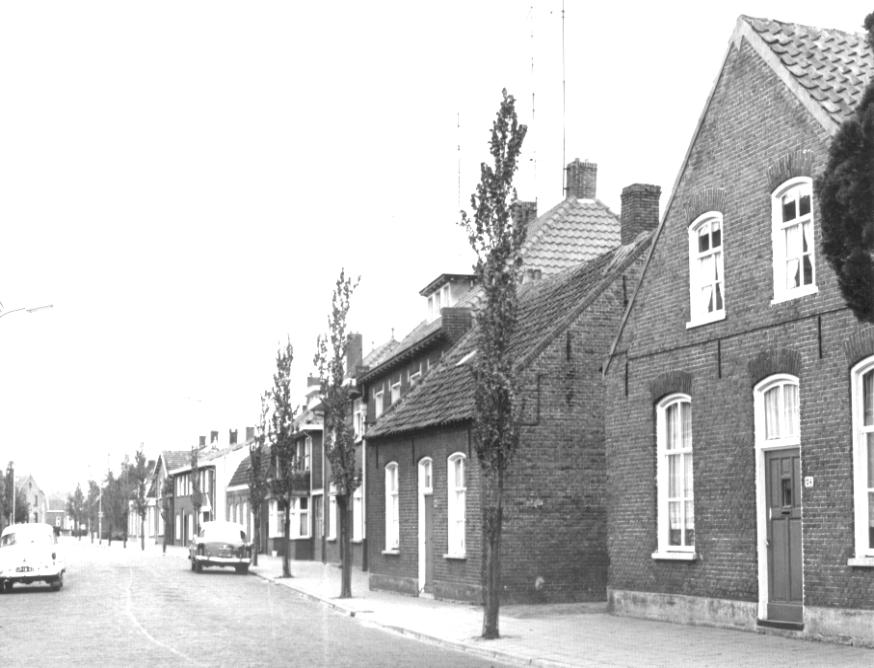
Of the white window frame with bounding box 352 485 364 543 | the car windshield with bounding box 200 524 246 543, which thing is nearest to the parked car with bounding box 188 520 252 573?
the car windshield with bounding box 200 524 246 543

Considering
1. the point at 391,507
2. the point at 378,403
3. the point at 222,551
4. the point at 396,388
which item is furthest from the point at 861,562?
the point at 222,551

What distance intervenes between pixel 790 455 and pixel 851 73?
225 inches

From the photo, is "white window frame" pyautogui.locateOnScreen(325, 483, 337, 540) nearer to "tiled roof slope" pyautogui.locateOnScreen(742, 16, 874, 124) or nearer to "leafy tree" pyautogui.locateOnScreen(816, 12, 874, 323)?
"tiled roof slope" pyautogui.locateOnScreen(742, 16, 874, 124)

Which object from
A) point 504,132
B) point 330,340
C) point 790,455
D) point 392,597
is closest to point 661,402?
point 790,455

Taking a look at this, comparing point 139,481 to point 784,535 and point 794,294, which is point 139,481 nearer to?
point 784,535

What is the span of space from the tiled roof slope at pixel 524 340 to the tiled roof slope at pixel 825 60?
7.14m

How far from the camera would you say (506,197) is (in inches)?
810

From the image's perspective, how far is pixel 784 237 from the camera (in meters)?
19.4

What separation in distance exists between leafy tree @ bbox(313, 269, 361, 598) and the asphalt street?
2.84 metres

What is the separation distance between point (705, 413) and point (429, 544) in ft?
34.1

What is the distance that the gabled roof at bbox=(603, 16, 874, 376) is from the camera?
18406mm

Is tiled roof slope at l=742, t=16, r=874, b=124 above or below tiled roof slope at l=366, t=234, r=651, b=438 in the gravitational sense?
above

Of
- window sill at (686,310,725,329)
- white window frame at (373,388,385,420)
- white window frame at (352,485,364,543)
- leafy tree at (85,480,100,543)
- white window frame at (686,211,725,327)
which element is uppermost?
white window frame at (686,211,725,327)

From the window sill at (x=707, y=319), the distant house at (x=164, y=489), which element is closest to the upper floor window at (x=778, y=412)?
the window sill at (x=707, y=319)
